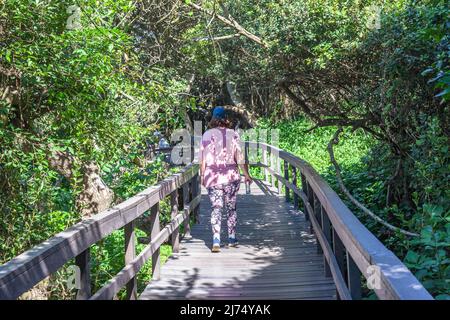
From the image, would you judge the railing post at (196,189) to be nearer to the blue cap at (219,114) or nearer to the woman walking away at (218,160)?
the woman walking away at (218,160)

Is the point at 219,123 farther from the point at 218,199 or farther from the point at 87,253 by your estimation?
the point at 87,253

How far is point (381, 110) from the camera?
354 inches

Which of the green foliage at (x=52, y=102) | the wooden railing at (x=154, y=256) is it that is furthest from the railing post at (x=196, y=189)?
the wooden railing at (x=154, y=256)

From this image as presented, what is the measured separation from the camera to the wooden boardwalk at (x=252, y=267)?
18.9 feet

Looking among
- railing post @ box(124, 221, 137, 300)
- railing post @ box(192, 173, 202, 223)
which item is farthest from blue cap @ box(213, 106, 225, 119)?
railing post @ box(124, 221, 137, 300)

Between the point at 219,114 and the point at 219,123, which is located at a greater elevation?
the point at 219,114

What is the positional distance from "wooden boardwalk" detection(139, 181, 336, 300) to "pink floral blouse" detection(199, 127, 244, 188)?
0.96 metres

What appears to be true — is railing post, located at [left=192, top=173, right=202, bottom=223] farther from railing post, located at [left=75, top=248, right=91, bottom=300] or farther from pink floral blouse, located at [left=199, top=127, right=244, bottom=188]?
railing post, located at [left=75, top=248, right=91, bottom=300]

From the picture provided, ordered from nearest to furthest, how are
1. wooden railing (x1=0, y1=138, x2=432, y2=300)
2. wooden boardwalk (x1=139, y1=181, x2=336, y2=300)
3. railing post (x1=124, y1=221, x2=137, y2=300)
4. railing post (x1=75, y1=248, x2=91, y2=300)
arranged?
wooden railing (x1=0, y1=138, x2=432, y2=300) → railing post (x1=75, y1=248, x2=91, y2=300) → railing post (x1=124, y1=221, x2=137, y2=300) → wooden boardwalk (x1=139, y1=181, x2=336, y2=300)

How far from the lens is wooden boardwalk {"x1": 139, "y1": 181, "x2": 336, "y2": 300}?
18.9ft

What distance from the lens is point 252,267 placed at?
6.91m

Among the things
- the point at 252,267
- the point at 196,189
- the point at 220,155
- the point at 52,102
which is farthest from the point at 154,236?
the point at 196,189

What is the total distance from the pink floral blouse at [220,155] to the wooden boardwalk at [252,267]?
3.16 feet

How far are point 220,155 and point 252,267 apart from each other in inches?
63.4
